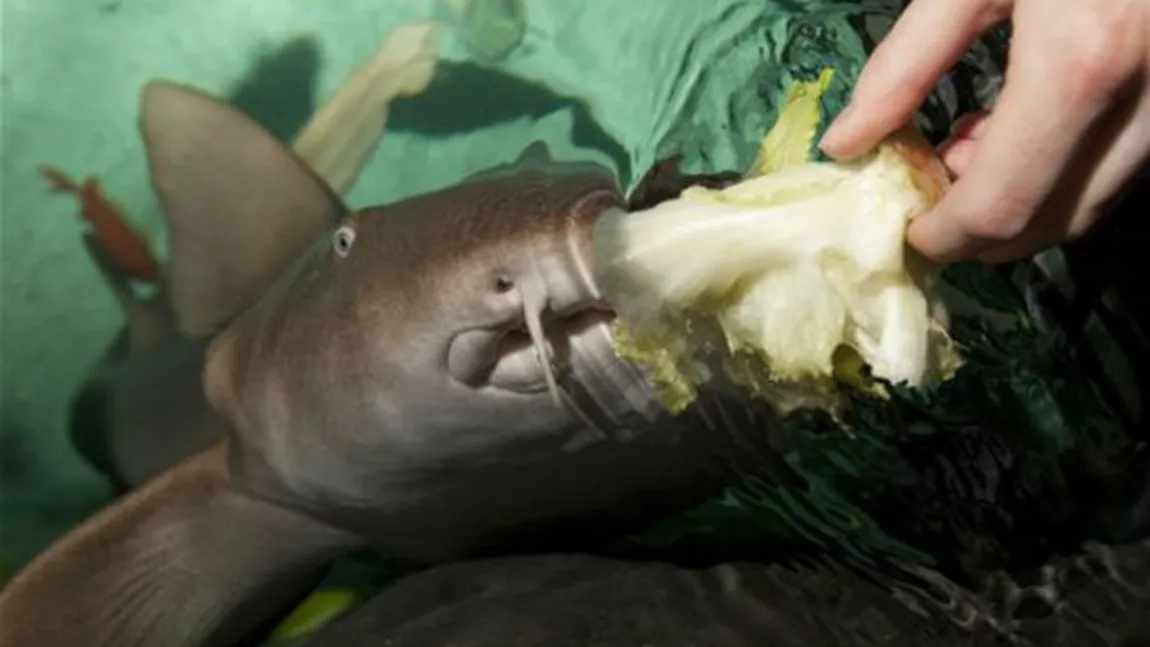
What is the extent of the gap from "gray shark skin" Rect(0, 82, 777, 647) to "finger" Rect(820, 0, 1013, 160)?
0.17 meters

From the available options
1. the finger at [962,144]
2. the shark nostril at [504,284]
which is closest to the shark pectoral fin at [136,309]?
the shark nostril at [504,284]

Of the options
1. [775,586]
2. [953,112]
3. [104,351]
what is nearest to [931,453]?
[775,586]

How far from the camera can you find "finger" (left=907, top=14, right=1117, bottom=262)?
72cm

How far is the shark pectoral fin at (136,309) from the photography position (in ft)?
4.74

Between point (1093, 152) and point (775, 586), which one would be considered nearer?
point (1093, 152)

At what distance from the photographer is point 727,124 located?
139 centimetres

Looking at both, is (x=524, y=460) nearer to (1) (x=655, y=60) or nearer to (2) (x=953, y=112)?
(2) (x=953, y=112)

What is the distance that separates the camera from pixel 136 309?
4.91ft

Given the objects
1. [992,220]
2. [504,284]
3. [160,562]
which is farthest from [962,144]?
[160,562]

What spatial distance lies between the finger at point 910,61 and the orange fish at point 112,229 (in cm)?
94

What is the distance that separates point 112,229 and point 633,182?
1.91 feet

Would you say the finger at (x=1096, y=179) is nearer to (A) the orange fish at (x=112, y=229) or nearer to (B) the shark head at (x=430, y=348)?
(B) the shark head at (x=430, y=348)

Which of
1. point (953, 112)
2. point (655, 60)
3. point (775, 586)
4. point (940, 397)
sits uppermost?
point (953, 112)

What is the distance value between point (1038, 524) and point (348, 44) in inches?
38.0
